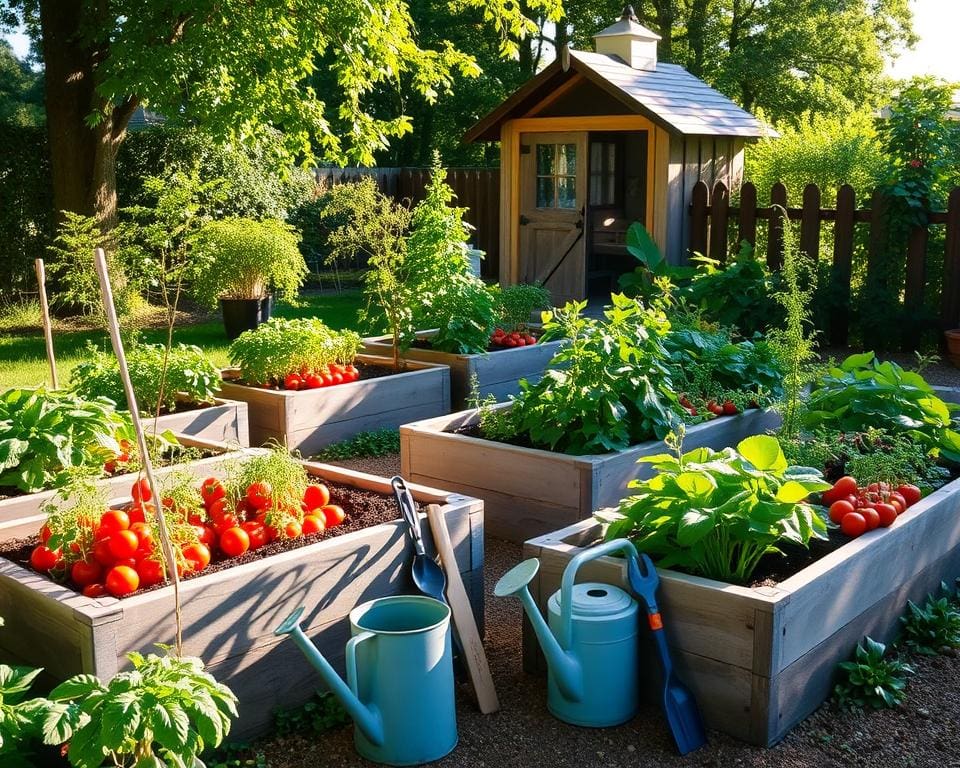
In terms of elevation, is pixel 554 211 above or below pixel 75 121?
below

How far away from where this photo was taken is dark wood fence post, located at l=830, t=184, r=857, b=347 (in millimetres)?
9844

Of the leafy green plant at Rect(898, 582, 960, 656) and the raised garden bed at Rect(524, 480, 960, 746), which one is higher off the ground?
the raised garden bed at Rect(524, 480, 960, 746)

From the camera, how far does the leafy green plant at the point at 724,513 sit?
341cm

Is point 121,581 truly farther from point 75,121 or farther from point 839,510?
point 75,121

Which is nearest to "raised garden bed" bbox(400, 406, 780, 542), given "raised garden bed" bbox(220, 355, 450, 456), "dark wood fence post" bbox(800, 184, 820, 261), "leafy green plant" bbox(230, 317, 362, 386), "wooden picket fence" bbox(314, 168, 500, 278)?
"raised garden bed" bbox(220, 355, 450, 456)

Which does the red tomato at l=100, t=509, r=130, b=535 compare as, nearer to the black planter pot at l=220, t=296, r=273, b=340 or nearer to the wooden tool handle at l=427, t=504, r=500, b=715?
the wooden tool handle at l=427, t=504, r=500, b=715

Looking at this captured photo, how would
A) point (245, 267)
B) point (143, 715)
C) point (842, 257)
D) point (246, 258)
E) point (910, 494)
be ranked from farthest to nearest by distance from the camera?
point (245, 267), point (246, 258), point (842, 257), point (910, 494), point (143, 715)

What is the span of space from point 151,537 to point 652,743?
1682 millimetres

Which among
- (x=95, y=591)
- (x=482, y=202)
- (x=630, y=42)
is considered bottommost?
(x=95, y=591)

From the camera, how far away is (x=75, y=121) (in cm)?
1186

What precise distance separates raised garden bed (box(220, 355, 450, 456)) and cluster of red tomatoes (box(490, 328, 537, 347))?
801 mm

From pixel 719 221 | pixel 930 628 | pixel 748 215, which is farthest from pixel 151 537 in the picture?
pixel 719 221

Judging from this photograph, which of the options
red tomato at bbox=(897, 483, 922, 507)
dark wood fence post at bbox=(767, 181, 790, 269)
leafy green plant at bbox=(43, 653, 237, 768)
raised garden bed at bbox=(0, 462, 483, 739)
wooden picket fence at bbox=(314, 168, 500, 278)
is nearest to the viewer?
leafy green plant at bbox=(43, 653, 237, 768)

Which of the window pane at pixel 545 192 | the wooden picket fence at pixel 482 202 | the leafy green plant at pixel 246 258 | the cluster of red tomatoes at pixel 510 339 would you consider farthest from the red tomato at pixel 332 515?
the wooden picket fence at pixel 482 202
